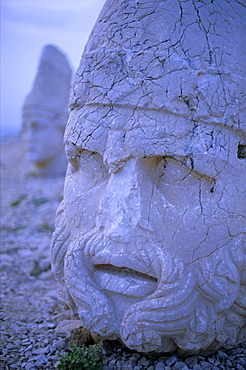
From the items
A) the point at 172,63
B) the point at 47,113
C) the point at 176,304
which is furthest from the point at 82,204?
the point at 47,113

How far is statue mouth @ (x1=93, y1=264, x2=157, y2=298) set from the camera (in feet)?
7.66

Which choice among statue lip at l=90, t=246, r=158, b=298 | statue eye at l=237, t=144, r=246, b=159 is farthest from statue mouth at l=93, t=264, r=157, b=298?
statue eye at l=237, t=144, r=246, b=159

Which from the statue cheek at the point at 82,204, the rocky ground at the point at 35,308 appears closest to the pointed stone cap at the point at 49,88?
the rocky ground at the point at 35,308

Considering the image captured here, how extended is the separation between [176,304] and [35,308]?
1867 millimetres

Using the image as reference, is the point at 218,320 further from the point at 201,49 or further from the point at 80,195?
the point at 201,49

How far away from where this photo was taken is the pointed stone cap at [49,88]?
29.6ft

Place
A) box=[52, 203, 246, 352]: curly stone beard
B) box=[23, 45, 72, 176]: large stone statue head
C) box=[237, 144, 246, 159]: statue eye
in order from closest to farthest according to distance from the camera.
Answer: box=[52, 203, 246, 352]: curly stone beard < box=[237, 144, 246, 159]: statue eye < box=[23, 45, 72, 176]: large stone statue head

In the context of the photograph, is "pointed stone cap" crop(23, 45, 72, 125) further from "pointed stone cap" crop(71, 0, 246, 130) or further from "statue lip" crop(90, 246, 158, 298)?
"statue lip" crop(90, 246, 158, 298)

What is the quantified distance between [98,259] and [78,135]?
0.82 metres

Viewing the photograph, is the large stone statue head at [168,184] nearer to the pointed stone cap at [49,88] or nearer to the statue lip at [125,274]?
the statue lip at [125,274]

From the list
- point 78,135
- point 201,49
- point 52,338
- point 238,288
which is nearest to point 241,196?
point 238,288

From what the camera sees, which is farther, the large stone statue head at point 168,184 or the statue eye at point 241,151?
the statue eye at point 241,151

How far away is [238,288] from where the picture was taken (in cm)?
238

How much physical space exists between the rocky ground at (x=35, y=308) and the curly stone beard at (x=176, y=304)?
0.19 metres
